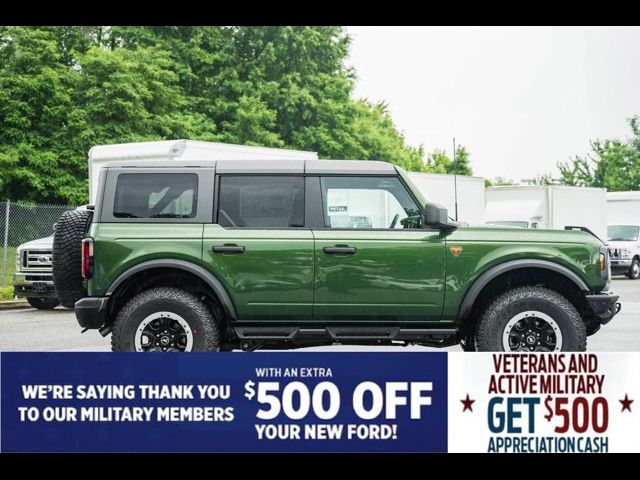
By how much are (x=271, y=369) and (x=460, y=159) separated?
69459mm

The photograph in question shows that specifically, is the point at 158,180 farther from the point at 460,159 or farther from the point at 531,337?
the point at 460,159

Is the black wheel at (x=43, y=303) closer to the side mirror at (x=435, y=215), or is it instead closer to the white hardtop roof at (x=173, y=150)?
the white hardtop roof at (x=173, y=150)

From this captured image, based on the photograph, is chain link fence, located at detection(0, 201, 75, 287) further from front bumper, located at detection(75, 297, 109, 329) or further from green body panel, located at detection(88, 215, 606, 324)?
green body panel, located at detection(88, 215, 606, 324)

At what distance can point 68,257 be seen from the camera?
8.05 metres

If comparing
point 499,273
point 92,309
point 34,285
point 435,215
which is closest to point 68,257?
point 92,309

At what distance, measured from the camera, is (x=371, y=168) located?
7918 mm

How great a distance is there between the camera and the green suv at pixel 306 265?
766 cm

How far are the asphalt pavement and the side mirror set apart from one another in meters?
2.32

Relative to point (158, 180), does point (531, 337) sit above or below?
Answer: below

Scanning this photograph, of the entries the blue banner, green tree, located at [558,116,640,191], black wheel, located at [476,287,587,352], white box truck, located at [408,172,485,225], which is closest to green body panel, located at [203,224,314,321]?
black wheel, located at [476,287,587,352]
